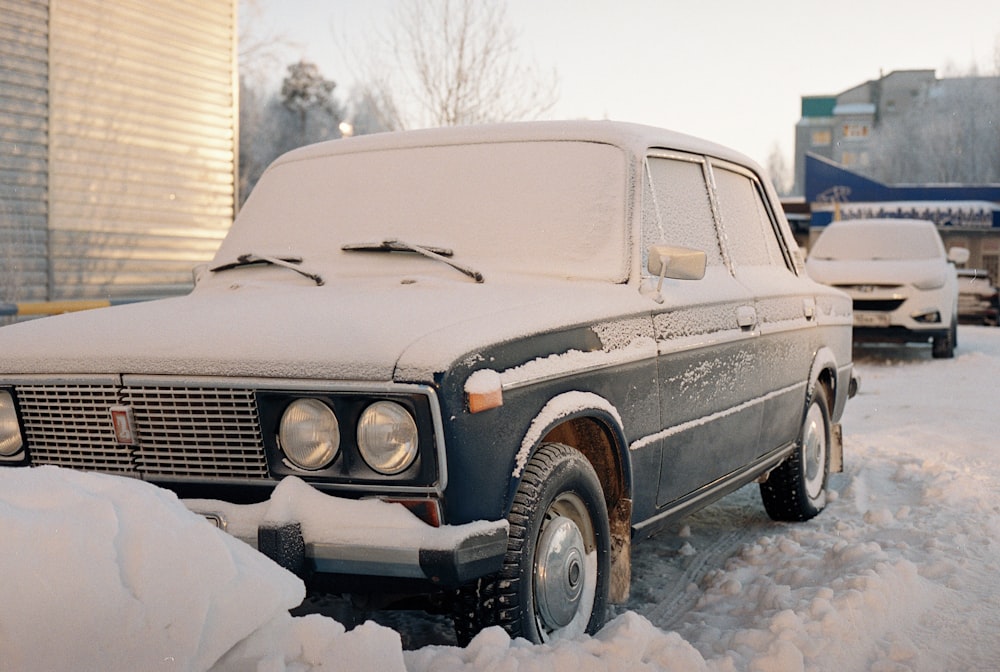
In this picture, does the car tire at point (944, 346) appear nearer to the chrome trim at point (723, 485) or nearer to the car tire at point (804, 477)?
the car tire at point (804, 477)

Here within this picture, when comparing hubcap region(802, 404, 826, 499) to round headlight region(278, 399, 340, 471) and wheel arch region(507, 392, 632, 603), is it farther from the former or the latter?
round headlight region(278, 399, 340, 471)

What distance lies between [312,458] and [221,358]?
1.28ft

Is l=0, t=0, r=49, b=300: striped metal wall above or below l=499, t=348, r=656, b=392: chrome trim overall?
above

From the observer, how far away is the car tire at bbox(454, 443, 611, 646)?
303cm

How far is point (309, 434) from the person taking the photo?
9.68 ft

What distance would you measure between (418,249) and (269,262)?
2.19 feet

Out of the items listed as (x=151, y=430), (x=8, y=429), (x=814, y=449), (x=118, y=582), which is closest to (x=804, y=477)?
(x=814, y=449)

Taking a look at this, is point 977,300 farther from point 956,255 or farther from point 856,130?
point 856,130

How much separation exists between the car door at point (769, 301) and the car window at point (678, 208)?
18 cm

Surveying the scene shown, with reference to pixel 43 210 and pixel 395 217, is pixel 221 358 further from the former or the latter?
pixel 43 210

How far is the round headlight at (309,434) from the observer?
2.93 metres

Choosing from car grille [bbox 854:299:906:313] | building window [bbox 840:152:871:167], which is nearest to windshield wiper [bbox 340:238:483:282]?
car grille [bbox 854:299:906:313]

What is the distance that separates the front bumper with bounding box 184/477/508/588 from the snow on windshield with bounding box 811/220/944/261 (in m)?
13.0

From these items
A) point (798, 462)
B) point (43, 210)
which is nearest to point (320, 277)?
point (798, 462)
